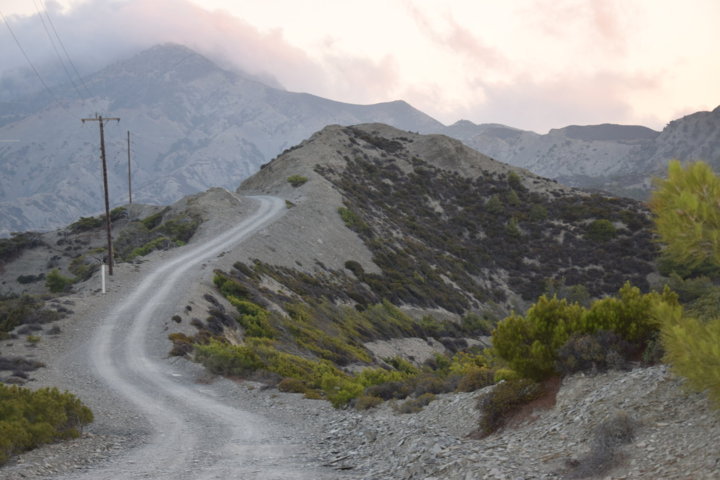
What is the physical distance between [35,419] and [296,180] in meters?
60.3

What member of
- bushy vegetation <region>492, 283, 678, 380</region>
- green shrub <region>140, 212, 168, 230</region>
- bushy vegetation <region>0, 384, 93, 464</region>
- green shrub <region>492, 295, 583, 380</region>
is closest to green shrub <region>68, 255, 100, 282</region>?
green shrub <region>140, 212, 168, 230</region>

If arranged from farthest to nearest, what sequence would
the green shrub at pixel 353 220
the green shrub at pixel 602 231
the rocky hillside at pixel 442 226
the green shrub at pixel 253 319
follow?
the green shrub at pixel 602 231 < the green shrub at pixel 353 220 < the rocky hillside at pixel 442 226 < the green shrub at pixel 253 319

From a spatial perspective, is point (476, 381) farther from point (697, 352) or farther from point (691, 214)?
point (691, 214)

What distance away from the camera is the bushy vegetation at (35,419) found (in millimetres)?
11258

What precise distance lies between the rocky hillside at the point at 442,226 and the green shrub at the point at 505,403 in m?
34.0

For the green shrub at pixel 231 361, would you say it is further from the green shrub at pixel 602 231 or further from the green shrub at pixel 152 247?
the green shrub at pixel 602 231

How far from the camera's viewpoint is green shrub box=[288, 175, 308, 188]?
7075 centimetres

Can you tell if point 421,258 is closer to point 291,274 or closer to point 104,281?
point 291,274

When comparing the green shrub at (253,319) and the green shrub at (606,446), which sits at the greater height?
the green shrub at (253,319)

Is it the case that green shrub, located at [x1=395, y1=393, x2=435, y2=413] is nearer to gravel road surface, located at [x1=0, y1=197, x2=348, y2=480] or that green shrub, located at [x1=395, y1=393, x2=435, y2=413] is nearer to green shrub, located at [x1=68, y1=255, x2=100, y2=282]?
gravel road surface, located at [x1=0, y1=197, x2=348, y2=480]

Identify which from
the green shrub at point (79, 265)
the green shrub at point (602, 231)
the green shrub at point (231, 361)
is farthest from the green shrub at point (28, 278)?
the green shrub at point (602, 231)

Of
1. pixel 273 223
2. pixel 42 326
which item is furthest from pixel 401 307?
pixel 42 326

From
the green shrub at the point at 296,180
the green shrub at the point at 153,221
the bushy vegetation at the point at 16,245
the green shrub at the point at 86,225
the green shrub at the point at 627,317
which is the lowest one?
the green shrub at the point at 627,317

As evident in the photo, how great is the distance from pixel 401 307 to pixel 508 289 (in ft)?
72.2
